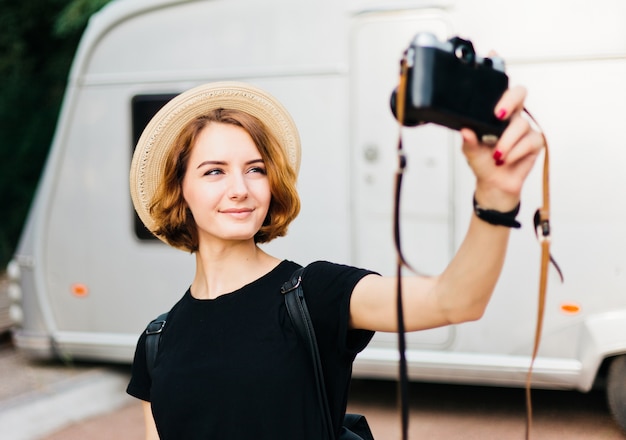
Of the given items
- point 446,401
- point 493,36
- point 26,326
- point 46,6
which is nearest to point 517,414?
point 446,401

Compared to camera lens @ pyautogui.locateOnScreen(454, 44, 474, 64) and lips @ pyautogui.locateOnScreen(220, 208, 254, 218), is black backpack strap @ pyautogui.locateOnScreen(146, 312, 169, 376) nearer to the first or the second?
lips @ pyautogui.locateOnScreen(220, 208, 254, 218)

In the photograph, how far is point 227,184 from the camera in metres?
1.79

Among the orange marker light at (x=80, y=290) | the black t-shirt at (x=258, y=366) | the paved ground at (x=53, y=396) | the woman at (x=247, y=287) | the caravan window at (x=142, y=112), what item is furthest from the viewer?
the orange marker light at (x=80, y=290)

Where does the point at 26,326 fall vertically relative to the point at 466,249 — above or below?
below

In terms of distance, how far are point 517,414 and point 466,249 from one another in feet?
13.6

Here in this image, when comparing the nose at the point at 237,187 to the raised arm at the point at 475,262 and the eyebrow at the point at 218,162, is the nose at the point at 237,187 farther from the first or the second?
the raised arm at the point at 475,262

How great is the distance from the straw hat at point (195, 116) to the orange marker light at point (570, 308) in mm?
3030

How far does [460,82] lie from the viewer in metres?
1.14

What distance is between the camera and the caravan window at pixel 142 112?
5.50 meters

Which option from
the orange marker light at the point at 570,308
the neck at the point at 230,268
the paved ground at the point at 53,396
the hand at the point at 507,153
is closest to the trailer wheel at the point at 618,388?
the orange marker light at the point at 570,308

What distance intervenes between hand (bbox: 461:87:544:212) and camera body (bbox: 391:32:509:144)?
14 millimetres

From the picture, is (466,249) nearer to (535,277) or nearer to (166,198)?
(166,198)

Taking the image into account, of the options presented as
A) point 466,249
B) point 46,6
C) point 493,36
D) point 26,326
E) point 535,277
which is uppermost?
point 46,6

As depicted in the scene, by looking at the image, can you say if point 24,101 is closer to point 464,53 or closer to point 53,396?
point 53,396
